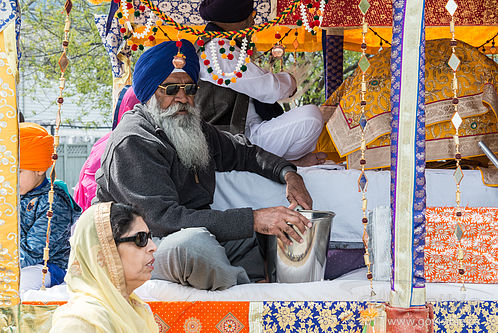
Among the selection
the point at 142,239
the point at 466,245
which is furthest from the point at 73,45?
the point at 142,239

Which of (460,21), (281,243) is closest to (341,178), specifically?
(281,243)

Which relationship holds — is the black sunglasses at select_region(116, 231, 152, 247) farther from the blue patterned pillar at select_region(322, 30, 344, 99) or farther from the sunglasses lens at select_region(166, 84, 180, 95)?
the blue patterned pillar at select_region(322, 30, 344, 99)

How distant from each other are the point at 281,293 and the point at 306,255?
34 centimetres

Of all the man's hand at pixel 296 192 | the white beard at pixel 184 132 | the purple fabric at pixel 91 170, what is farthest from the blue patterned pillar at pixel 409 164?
the purple fabric at pixel 91 170

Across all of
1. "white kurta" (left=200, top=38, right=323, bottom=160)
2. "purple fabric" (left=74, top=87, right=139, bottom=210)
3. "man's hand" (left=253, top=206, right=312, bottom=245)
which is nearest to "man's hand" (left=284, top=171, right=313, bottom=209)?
"man's hand" (left=253, top=206, right=312, bottom=245)

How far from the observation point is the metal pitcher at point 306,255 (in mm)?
3377

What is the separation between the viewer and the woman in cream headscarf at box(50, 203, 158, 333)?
2.02m

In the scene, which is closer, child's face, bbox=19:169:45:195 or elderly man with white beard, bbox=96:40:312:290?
elderly man with white beard, bbox=96:40:312:290

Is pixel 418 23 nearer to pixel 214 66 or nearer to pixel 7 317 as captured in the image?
pixel 214 66

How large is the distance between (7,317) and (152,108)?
1.52 meters

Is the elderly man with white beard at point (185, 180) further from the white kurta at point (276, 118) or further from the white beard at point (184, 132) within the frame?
the white kurta at point (276, 118)

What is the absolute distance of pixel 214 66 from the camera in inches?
179

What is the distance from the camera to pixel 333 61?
696 cm

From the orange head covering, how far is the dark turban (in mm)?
1534
